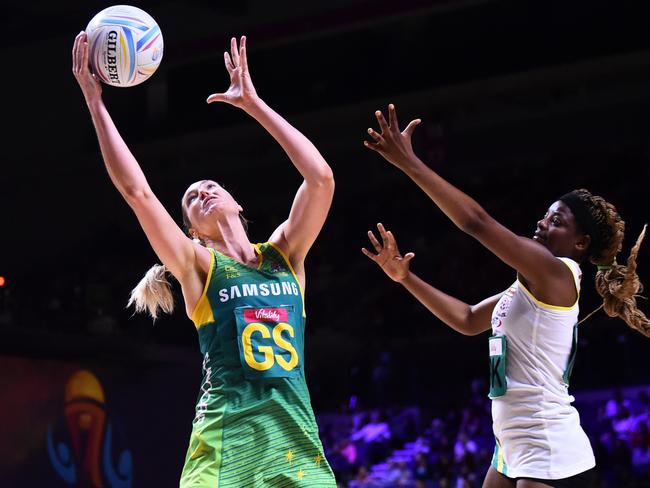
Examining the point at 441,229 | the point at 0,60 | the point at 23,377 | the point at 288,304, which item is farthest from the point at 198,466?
the point at 0,60

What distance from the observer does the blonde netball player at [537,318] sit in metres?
3.51

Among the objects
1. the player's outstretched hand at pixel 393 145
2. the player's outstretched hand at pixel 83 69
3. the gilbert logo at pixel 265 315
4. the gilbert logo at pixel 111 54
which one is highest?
the gilbert logo at pixel 111 54

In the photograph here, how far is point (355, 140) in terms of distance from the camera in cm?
1748

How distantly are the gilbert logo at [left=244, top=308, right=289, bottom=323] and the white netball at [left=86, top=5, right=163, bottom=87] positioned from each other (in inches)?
40.0

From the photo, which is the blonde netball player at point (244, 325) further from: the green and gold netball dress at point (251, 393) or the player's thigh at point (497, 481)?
the player's thigh at point (497, 481)

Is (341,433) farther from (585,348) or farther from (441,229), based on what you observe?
(441,229)

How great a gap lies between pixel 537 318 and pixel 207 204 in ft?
4.09

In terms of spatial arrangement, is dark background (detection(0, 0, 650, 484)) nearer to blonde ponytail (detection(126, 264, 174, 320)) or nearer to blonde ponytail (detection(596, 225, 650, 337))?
blonde ponytail (detection(596, 225, 650, 337))

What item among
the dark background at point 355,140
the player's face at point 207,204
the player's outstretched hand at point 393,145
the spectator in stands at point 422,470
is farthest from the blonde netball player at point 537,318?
the dark background at point 355,140

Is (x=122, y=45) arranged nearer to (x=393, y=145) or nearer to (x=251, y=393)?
(x=393, y=145)

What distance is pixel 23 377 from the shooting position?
30.5ft

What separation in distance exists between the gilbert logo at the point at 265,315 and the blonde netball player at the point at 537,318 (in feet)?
2.14

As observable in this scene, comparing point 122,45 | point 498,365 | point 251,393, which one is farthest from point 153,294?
point 498,365

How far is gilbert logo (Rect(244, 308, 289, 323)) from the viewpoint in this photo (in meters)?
3.28
